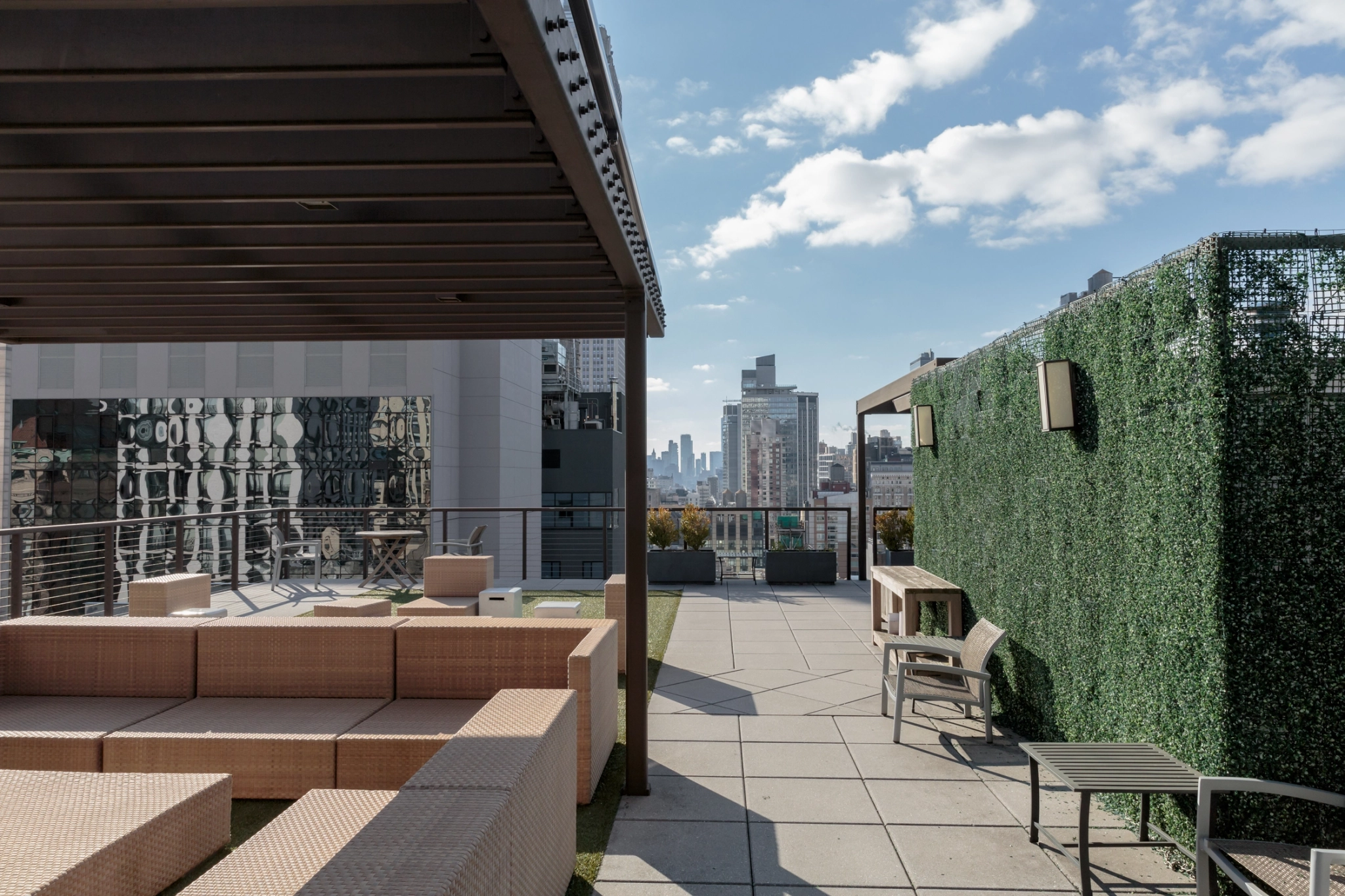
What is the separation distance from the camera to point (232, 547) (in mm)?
8867

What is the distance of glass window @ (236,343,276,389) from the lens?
16.0 meters

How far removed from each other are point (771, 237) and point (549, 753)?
14.4 meters

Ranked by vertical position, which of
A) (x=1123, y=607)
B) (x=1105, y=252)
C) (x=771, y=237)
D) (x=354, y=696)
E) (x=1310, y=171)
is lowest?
(x=354, y=696)

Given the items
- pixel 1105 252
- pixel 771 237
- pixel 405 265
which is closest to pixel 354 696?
pixel 405 265

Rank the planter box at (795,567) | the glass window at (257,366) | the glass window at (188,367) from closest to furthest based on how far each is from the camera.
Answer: the planter box at (795,567)
the glass window at (257,366)
the glass window at (188,367)

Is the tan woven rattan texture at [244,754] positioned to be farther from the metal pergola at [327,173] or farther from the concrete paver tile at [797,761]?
the concrete paver tile at [797,761]

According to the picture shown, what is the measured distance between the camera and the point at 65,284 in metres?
4.19

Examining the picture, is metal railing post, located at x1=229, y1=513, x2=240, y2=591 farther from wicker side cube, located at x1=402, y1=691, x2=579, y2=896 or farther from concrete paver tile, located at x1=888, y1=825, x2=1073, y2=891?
concrete paver tile, located at x1=888, y1=825, x2=1073, y2=891

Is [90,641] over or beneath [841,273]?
beneath

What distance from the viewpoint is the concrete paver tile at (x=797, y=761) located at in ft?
11.7

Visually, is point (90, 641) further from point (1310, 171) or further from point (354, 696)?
point (1310, 171)

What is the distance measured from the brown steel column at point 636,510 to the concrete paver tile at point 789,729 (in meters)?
0.86

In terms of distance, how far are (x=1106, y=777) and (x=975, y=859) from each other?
23.4 inches

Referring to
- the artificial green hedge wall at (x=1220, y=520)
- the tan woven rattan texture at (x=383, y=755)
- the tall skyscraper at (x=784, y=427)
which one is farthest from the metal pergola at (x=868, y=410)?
the tall skyscraper at (x=784, y=427)
